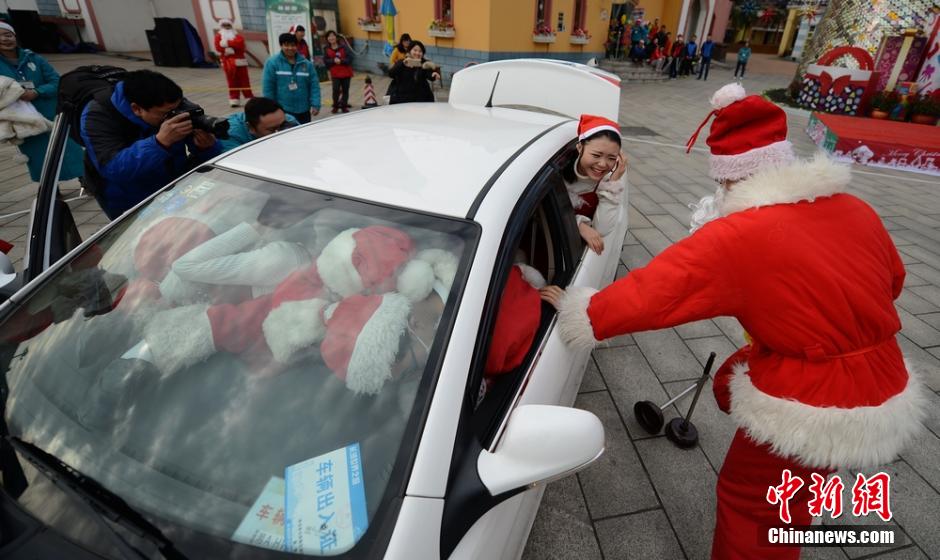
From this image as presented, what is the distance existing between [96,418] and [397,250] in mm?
875

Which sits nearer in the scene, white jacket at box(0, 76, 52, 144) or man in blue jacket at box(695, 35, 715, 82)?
white jacket at box(0, 76, 52, 144)

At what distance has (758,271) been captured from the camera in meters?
1.28

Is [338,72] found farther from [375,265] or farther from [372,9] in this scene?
[375,265]

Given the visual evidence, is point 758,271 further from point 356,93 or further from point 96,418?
point 356,93

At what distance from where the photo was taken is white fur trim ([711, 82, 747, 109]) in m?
1.53

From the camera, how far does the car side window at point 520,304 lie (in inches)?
49.4

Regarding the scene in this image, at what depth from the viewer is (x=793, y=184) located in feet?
4.29

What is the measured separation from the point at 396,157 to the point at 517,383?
93 centimetres

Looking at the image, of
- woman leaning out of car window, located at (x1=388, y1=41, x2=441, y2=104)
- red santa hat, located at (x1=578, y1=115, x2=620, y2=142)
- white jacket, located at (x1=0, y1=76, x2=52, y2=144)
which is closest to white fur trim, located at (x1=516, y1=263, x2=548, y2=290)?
red santa hat, located at (x1=578, y1=115, x2=620, y2=142)

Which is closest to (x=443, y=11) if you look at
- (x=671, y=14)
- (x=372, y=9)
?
(x=372, y=9)

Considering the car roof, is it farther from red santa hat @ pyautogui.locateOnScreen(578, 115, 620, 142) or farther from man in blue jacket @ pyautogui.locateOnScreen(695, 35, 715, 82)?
man in blue jacket @ pyautogui.locateOnScreen(695, 35, 715, 82)

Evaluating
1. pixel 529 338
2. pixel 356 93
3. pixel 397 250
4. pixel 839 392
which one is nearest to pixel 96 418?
pixel 397 250

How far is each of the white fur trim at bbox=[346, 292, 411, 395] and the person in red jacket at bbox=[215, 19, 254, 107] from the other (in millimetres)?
10321

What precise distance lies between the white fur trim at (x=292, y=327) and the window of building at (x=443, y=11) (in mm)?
14519
